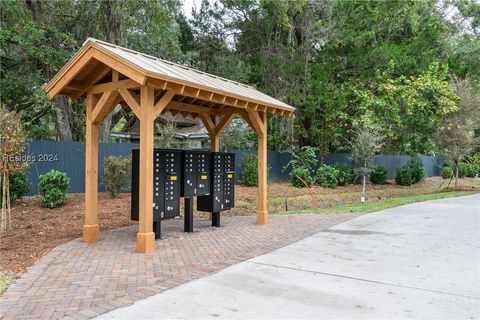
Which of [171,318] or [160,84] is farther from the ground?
[160,84]

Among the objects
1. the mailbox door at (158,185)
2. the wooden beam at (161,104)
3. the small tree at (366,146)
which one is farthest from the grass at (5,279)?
the small tree at (366,146)

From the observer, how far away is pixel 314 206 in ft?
45.8

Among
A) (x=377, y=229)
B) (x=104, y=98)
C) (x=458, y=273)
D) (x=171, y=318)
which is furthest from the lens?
(x=377, y=229)

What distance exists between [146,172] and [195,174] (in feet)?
5.78

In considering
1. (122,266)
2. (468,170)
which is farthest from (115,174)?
(468,170)

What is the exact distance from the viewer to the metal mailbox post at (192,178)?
7.67m

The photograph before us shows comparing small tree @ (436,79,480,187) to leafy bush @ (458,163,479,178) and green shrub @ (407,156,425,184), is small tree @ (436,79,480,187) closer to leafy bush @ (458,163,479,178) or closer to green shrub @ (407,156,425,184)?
green shrub @ (407,156,425,184)

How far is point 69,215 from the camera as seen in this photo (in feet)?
31.2

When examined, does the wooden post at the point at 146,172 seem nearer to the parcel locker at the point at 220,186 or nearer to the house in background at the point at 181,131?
the parcel locker at the point at 220,186

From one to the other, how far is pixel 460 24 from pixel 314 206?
21.1 metres

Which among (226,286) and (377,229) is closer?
(226,286)

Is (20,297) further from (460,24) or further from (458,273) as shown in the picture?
(460,24)

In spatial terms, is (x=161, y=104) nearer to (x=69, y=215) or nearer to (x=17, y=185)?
(x=69, y=215)

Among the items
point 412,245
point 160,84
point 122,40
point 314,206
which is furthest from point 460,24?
point 160,84
